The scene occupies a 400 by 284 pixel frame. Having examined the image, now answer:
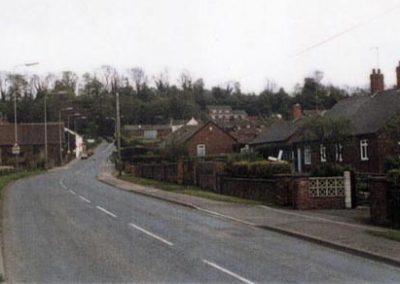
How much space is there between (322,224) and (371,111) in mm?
31479

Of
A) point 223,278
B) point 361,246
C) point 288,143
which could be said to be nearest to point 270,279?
point 223,278

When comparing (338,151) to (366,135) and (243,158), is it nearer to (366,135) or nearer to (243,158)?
(366,135)

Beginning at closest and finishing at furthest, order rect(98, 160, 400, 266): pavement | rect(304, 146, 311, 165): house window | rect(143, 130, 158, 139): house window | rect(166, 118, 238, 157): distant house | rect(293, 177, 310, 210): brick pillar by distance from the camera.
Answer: rect(98, 160, 400, 266): pavement → rect(293, 177, 310, 210): brick pillar → rect(304, 146, 311, 165): house window → rect(166, 118, 238, 157): distant house → rect(143, 130, 158, 139): house window

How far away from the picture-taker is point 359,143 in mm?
48375

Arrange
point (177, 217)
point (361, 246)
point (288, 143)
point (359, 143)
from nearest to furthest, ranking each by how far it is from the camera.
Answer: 1. point (361, 246)
2. point (177, 217)
3. point (359, 143)
4. point (288, 143)

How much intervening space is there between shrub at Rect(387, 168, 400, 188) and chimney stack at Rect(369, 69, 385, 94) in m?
35.3

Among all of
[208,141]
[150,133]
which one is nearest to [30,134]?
[150,133]

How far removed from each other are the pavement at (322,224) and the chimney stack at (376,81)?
2684 centimetres

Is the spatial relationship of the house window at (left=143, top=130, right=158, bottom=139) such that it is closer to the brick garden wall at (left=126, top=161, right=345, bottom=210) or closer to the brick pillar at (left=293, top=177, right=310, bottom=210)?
the brick garden wall at (left=126, top=161, right=345, bottom=210)

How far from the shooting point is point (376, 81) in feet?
178

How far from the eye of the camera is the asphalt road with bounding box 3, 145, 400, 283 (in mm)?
11758

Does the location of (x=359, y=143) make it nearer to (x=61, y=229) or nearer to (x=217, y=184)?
(x=217, y=184)

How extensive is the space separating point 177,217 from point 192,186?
832 inches

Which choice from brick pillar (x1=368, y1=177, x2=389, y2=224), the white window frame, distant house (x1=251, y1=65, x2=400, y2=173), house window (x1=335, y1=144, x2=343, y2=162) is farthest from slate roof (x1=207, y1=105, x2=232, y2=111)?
brick pillar (x1=368, y1=177, x2=389, y2=224)
